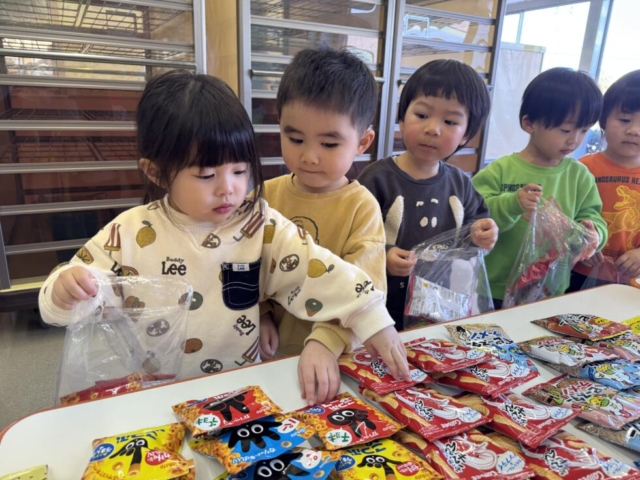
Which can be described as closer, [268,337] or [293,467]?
[293,467]

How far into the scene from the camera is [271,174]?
2.46 meters

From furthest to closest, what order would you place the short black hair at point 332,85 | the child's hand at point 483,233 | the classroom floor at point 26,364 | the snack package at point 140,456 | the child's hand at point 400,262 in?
1. the classroom floor at point 26,364
2. the child's hand at point 483,233
3. the child's hand at point 400,262
4. the short black hair at point 332,85
5. the snack package at point 140,456

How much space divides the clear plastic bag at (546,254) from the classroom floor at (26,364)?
1.44 m

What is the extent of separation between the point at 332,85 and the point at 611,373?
63cm

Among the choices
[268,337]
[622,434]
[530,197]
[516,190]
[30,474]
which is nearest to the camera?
[30,474]

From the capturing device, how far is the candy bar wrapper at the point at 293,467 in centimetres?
44

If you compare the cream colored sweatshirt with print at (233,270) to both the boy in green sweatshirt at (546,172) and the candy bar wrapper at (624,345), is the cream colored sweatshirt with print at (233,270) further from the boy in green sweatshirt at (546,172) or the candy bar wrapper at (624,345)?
the boy in green sweatshirt at (546,172)

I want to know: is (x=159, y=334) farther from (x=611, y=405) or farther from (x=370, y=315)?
(x=611, y=405)

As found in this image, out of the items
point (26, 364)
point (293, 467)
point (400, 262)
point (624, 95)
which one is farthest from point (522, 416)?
point (26, 364)

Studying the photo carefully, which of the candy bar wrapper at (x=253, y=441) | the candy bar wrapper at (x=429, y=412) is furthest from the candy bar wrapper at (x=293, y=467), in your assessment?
the candy bar wrapper at (x=429, y=412)

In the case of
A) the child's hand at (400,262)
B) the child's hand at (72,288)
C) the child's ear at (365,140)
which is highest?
the child's ear at (365,140)

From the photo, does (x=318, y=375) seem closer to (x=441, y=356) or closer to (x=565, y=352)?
(x=441, y=356)

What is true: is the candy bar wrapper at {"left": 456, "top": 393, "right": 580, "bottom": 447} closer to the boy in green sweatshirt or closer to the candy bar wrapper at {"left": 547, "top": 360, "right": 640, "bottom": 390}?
the candy bar wrapper at {"left": 547, "top": 360, "right": 640, "bottom": 390}

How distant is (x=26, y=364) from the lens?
5.80 feet
